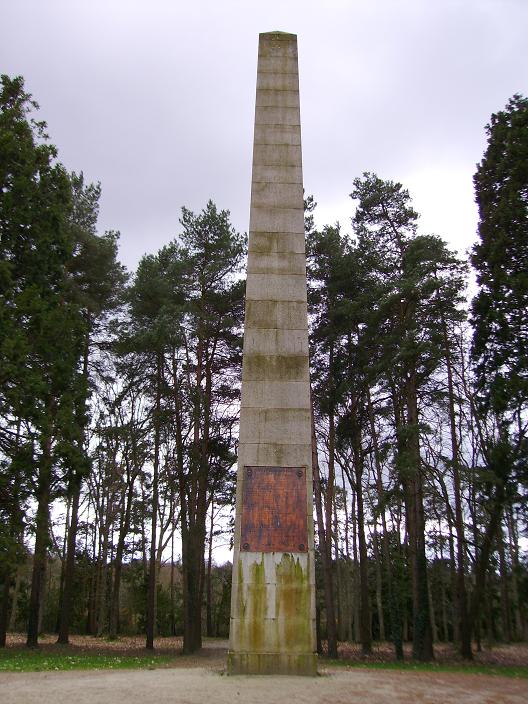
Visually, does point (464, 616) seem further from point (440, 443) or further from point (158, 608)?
point (158, 608)

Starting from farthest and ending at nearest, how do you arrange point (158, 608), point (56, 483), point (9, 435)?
point (158, 608) < point (56, 483) < point (9, 435)

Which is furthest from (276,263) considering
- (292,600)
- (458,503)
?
(458,503)

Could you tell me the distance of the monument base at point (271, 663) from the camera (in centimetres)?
714

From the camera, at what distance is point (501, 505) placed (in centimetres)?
1470

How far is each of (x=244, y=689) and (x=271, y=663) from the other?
1.32 metres

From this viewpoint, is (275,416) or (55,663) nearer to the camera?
(275,416)

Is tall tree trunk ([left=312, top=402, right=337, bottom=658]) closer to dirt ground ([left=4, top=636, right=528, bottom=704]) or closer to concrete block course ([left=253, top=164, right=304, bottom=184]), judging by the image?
concrete block course ([left=253, top=164, right=304, bottom=184])

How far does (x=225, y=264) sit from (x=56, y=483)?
8272 millimetres

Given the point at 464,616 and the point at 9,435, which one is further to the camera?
the point at 464,616

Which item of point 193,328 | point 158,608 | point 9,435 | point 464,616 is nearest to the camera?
point 9,435

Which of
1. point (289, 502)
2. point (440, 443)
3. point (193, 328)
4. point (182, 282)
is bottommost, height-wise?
point (289, 502)

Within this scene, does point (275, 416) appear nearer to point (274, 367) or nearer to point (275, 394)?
point (275, 394)

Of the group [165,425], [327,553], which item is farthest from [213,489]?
[327,553]

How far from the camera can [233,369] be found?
19078mm
